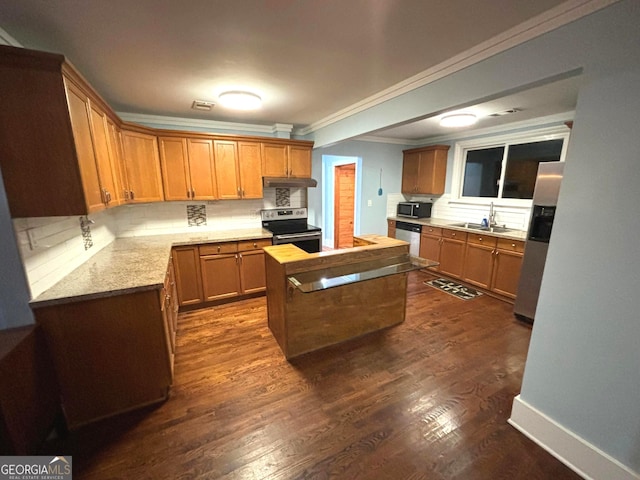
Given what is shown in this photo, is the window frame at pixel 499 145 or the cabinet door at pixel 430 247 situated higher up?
the window frame at pixel 499 145

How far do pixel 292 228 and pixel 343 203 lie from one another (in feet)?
7.82

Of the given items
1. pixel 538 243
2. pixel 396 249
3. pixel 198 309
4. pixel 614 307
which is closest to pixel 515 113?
pixel 538 243

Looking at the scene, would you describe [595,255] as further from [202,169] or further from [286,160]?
[202,169]

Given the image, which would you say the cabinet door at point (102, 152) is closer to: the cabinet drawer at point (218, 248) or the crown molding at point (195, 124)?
the cabinet drawer at point (218, 248)

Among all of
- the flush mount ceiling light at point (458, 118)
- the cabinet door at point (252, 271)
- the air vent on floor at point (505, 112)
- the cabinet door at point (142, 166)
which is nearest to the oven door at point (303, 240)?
the cabinet door at point (252, 271)

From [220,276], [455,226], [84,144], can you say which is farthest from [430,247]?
[84,144]

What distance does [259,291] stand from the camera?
358 cm

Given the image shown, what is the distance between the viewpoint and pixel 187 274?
10.2ft

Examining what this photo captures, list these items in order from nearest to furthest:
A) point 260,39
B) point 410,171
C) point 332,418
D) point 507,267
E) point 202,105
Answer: point 260,39, point 332,418, point 202,105, point 507,267, point 410,171

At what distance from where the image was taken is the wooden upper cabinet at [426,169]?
466 centimetres

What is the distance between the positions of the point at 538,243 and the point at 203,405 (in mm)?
3614

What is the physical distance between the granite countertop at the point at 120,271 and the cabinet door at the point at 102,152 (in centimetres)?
53

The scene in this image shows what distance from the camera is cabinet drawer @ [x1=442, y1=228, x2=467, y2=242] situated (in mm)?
3901

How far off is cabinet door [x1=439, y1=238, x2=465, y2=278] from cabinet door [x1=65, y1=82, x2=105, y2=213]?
432 centimetres
